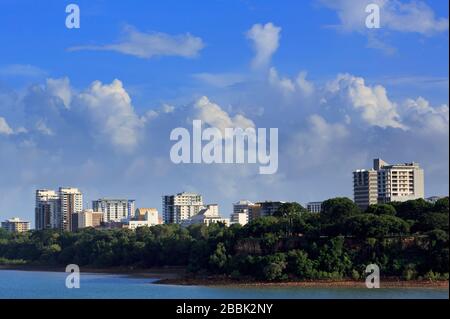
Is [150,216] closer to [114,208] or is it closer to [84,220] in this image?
[84,220]

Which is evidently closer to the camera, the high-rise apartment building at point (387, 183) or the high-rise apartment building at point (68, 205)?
the high-rise apartment building at point (387, 183)

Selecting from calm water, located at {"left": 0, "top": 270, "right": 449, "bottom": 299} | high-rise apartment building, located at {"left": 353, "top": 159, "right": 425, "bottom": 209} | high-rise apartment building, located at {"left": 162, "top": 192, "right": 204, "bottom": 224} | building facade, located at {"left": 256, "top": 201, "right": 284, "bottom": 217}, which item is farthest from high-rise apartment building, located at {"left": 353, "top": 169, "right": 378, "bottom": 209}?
calm water, located at {"left": 0, "top": 270, "right": 449, "bottom": 299}

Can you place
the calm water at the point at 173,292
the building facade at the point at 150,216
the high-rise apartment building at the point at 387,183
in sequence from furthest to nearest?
the building facade at the point at 150,216 < the high-rise apartment building at the point at 387,183 < the calm water at the point at 173,292

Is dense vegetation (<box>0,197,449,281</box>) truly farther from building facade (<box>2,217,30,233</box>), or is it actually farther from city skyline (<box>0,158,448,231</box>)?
building facade (<box>2,217,30,233</box>)

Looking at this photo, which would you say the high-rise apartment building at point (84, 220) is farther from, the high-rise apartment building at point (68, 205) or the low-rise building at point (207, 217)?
the low-rise building at point (207, 217)

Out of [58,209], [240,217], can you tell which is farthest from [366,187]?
[58,209]

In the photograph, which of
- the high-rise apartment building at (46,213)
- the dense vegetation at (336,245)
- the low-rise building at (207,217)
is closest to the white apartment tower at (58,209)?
the high-rise apartment building at (46,213)
